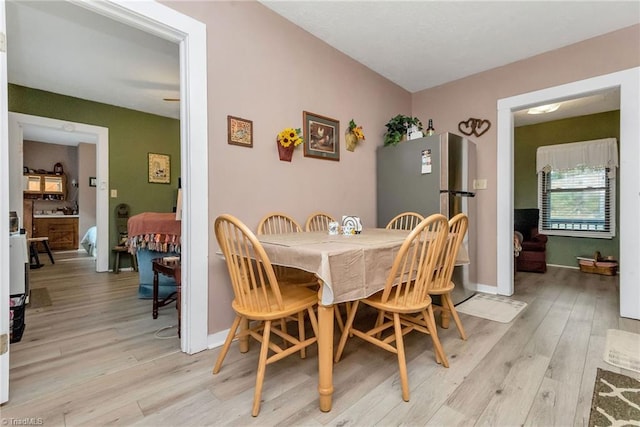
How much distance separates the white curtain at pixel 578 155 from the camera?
13.9 feet

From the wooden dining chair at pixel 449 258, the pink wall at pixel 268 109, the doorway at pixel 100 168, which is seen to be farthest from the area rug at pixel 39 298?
the wooden dining chair at pixel 449 258

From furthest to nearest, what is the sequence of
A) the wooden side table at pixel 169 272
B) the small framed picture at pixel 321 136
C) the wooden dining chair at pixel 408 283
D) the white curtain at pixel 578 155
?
the white curtain at pixel 578 155 < the small framed picture at pixel 321 136 < the wooden side table at pixel 169 272 < the wooden dining chair at pixel 408 283

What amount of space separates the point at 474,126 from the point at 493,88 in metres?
0.43

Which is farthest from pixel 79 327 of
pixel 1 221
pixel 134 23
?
pixel 134 23

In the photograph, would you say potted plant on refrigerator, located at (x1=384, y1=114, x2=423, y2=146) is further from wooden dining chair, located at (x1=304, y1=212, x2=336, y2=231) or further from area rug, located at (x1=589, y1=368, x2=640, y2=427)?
area rug, located at (x1=589, y1=368, x2=640, y2=427)

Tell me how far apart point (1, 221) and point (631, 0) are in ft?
13.8

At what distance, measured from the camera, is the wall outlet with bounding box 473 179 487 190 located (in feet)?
10.9

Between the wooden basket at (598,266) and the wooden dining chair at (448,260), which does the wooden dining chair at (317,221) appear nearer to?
the wooden dining chair at (448,260)

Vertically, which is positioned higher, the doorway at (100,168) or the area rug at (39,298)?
the doorway at (100,168)

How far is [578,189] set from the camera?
464 centimetres

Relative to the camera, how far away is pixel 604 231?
14.4ft

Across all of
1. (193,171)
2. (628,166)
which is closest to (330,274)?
(193,171)

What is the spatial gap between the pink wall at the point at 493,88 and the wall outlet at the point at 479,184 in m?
0.04

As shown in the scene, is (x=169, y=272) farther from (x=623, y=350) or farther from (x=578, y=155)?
(x=578, y=155)
